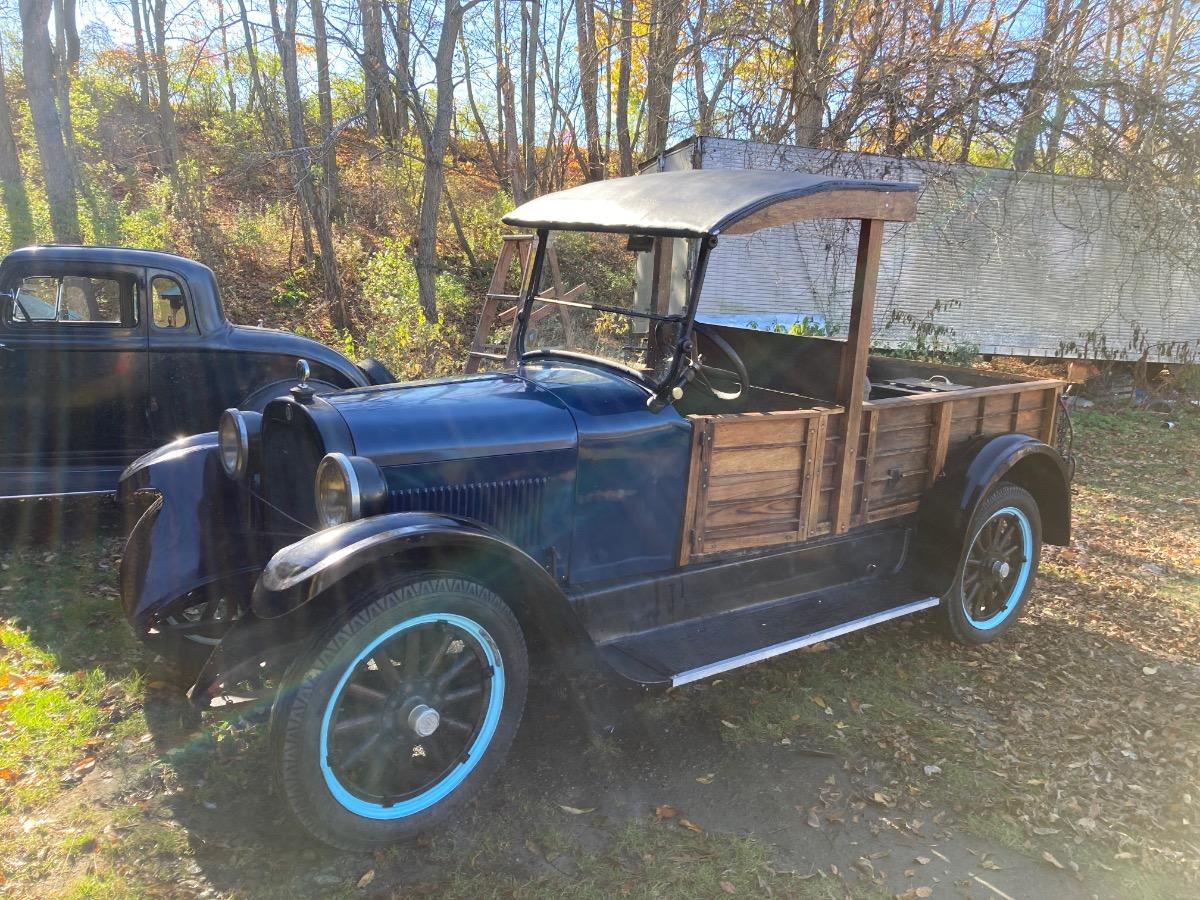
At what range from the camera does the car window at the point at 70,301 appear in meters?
5.27

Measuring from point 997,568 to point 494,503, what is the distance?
276 centimetres

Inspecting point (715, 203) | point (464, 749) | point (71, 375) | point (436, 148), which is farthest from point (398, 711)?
point (436, 148)

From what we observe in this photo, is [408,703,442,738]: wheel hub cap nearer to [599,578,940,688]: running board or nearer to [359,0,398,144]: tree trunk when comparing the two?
[599,578,940,688]: running board

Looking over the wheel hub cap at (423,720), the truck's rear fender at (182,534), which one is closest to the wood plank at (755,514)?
the wheel hub cap at (423,720)

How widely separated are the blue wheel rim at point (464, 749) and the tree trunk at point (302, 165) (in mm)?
8276

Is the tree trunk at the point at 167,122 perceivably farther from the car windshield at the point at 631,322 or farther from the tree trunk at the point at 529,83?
the car windshield at the point at 631,322

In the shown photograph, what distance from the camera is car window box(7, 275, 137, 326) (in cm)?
527

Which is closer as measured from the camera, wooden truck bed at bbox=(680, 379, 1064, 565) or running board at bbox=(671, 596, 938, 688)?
running board at bbox=(671, 596, 938, 688)

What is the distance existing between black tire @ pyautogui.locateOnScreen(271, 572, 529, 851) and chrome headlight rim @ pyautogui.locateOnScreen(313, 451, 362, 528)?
29 cm

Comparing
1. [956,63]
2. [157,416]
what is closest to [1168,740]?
[157,416]

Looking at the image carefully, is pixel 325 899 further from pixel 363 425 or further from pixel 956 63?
pixel 956 63

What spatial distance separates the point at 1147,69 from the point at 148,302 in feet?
35.5

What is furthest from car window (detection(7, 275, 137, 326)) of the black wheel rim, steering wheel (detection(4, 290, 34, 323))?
the black wheel rim

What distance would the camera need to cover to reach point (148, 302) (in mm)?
5488
